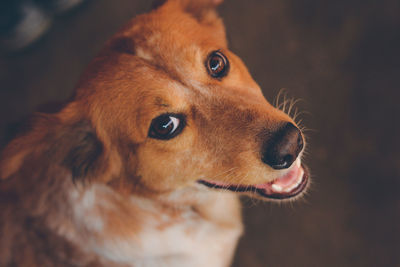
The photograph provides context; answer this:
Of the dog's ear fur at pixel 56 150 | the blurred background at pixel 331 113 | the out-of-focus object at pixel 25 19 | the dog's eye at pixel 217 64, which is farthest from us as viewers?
the out-of-focus object at pixel 25 19

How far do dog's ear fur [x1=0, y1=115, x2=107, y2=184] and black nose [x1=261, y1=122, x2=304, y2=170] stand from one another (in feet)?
2.55

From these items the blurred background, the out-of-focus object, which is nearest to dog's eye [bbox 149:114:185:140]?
the blurred background

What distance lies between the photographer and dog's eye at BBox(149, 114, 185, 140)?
54.2 inches

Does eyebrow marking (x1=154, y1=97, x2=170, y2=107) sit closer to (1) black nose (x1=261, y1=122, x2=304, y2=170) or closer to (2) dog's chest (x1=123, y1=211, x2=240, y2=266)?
(1) black nose (x1=261, y1=122, x2=304, y2=170)

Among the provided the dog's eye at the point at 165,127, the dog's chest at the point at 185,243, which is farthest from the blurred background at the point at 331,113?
the dog's eye at the point at 165,127

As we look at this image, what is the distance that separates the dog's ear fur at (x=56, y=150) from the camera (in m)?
1.26

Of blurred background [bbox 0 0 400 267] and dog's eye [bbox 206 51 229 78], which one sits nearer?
dog's eye [bbox 206 51 229 78]

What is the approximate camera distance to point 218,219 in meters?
2.03

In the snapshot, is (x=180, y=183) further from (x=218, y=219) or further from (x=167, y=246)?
(x=218, y=219)

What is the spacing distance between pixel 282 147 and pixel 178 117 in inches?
19.0

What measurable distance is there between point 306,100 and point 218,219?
1244 mm

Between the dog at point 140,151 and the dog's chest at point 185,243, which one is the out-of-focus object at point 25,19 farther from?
the dog's chest at point 185,243

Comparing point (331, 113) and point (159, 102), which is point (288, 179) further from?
point (331, 113)

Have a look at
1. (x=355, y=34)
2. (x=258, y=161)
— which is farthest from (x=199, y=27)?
(x=355, y=34)
